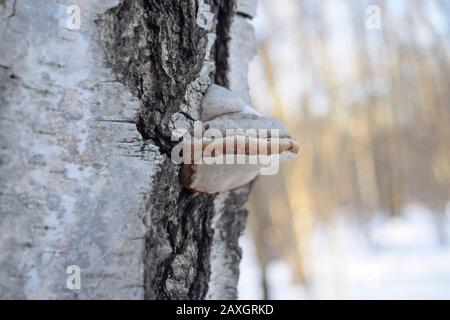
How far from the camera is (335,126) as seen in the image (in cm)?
536

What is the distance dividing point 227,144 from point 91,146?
0.15m

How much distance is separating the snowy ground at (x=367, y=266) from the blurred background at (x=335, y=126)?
0.02 meters

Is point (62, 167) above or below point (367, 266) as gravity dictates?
above

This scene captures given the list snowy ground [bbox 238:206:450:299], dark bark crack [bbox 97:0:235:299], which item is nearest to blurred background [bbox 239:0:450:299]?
snowy ground [bbox 238:206:450:299]

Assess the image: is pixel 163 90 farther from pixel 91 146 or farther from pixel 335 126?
pixel 335 126

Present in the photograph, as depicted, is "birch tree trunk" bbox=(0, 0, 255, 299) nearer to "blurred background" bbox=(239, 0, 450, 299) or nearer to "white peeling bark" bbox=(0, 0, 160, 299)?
"white peeling bark" bbox=(0, 0, 160, 299)

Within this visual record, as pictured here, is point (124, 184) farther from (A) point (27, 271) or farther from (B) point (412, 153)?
(B) point (412, 153)

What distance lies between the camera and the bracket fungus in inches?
20.5

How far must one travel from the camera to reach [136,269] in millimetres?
455

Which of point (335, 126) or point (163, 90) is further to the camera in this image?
point (335, 126)

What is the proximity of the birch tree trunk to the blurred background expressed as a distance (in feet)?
9.28

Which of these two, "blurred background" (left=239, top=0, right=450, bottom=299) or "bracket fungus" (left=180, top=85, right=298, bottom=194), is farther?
"blurred background" (left=239, top=0, right=450, bottom=299)

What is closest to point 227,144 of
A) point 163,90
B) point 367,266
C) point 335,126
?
point 163,90
